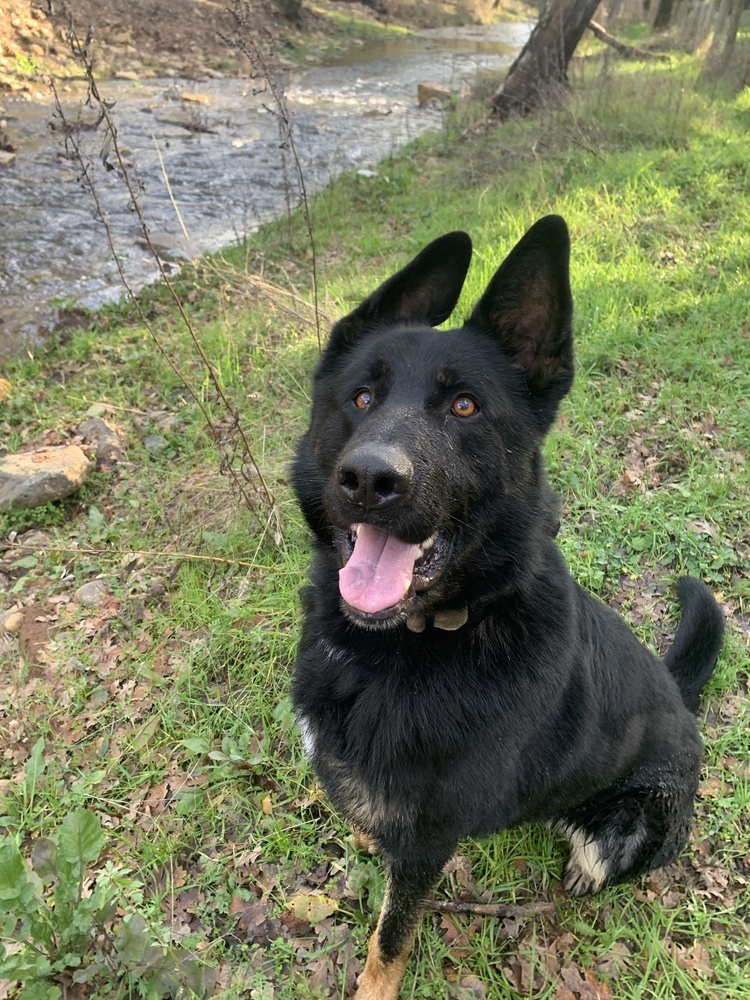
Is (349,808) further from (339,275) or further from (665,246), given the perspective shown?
(665,246)

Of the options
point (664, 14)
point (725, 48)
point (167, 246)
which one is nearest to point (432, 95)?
point (725, 48)

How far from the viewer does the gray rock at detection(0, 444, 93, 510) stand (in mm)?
4355

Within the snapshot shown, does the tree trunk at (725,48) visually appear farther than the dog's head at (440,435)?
Yes

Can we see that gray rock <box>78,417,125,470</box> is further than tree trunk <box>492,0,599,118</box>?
No

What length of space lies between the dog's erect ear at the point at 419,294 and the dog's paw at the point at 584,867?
2.22 meters

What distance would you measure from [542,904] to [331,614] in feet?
5.12

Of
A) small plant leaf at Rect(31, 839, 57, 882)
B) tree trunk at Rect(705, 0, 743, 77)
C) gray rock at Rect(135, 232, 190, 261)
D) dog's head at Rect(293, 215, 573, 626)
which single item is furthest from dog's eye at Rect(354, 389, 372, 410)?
tree trunk at Rect(705, 0, 743, 77)

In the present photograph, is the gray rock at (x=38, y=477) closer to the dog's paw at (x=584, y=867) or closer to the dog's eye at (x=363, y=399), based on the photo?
the dog's eye at (x=363, y=399)

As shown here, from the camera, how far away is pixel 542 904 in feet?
8.52

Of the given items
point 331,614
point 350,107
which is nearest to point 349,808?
point 331,614

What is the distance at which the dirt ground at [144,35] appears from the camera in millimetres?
14758

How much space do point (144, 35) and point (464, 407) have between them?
22648mm

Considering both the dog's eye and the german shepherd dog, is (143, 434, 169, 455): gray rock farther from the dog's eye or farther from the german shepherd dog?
the dog's eye

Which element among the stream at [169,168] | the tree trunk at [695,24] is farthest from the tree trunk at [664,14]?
the stream at [169,168]
